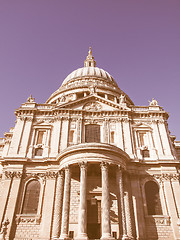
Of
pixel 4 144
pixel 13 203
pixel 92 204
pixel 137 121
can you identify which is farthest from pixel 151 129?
pixel 4 144

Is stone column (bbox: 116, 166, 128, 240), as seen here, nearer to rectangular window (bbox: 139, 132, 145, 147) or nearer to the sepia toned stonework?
the sepia toned stonework

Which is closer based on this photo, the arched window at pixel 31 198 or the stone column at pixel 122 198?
the stone column at pixel 122 198

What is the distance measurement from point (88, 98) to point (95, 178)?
12.4 m

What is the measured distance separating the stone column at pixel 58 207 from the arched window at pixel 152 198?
381 inches

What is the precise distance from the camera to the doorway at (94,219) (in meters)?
21.6

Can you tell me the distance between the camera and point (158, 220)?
22.3 metres

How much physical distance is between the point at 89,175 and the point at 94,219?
4.64 m

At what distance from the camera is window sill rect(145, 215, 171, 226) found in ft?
72.6

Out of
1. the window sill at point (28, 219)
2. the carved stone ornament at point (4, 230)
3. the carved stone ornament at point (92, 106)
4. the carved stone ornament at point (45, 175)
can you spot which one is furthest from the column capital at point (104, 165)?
the carved stone ornament at point (92, 106)

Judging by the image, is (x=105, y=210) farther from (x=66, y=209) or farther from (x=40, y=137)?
(x=40, y=137)

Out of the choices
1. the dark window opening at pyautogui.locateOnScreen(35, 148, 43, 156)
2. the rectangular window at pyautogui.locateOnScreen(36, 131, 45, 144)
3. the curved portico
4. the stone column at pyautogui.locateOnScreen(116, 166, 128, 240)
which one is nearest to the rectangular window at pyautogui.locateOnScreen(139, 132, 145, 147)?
the curved portico

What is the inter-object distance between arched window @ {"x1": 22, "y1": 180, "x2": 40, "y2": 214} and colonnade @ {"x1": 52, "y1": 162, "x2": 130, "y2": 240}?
2.61m

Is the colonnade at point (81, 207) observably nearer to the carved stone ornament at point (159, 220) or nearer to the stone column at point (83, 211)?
the stone column at point (83, 211)

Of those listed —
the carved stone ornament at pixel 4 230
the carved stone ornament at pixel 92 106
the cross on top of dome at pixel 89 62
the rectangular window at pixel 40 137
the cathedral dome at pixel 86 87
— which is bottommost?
the carved stone ornament at pixel 4 230
